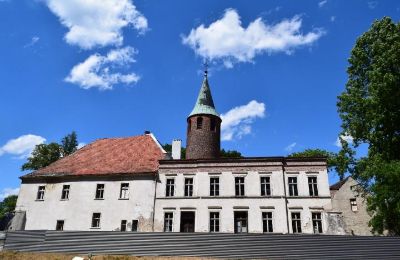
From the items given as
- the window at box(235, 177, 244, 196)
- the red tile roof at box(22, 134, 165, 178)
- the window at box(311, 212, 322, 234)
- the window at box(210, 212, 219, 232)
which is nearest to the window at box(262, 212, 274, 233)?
the window at box(235, 177, 244, 196)

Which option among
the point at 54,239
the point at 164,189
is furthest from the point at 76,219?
the point at 54,239

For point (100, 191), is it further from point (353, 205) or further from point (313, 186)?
point (353, 205)

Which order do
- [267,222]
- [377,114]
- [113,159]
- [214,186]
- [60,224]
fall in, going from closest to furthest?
[377,114] < [267,222] < [214,186] < [60,224] < [113,159]

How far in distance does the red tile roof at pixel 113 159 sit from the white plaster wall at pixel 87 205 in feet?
3.55

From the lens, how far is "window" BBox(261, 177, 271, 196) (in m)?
31.3

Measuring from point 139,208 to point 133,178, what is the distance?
287 cm

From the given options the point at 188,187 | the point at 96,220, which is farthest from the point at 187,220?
the point at 96,220

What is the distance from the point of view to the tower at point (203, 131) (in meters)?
36.5

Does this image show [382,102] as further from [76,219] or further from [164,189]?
[76,219]

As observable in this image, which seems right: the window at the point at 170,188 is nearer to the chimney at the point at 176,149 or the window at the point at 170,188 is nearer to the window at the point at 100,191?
the chimney at the point at 176,149

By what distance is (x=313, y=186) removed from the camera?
102ft

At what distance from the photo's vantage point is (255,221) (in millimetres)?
30297

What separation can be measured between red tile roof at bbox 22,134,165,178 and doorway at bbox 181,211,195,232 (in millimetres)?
4887

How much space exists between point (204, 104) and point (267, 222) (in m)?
14.9
